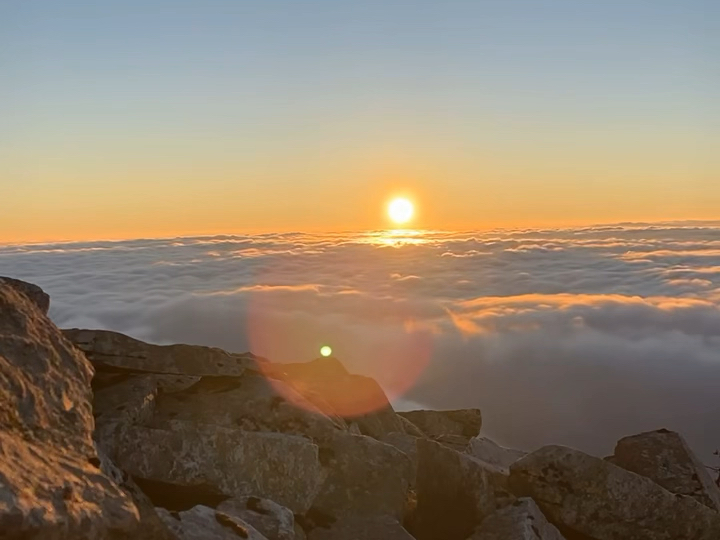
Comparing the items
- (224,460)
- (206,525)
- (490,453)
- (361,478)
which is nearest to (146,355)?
(224,460)

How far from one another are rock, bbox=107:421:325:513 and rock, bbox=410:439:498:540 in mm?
2443

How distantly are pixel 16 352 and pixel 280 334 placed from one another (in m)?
189

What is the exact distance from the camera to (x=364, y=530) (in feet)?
33.9

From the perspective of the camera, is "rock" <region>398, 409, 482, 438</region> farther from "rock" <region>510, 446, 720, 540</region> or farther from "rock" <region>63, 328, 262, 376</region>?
"rock" <region>63, 328, 262, 376</region>

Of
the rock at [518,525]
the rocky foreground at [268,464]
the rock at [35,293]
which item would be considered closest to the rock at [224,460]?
the rocky foreground at [268,464]

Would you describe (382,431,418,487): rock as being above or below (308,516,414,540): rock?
below

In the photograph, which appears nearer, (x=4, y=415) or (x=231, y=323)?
(x=4, y=415)

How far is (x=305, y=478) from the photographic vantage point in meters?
10.4

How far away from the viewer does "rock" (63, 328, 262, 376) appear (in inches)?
451

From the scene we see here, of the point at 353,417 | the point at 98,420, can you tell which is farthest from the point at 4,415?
the point at 353,417

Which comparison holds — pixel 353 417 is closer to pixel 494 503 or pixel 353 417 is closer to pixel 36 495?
pixel 494 503

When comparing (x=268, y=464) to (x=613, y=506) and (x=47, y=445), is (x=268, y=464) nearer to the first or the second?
(x=47, y=445)

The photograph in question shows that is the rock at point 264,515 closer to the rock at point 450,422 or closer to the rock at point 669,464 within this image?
the rock at point 669,464

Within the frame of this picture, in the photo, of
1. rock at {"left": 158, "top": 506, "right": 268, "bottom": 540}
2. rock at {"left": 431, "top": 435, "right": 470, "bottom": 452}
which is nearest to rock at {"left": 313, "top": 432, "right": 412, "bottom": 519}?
rock at {"left": 158, "top": 506, "right": 268, "bottom": 540}
